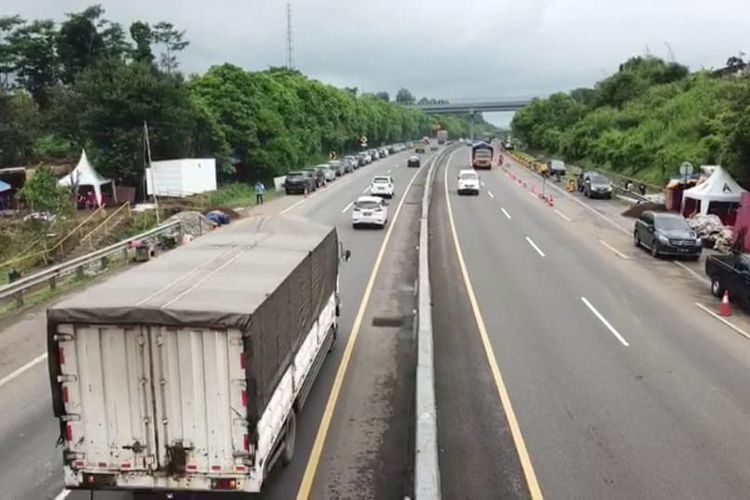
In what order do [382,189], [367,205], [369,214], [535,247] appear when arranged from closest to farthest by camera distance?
1. [535,247]
2. [369,214]
3. [367,205]
4. [382,189]

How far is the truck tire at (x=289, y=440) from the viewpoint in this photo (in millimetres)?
9977

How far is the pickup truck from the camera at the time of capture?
1966 centimetres

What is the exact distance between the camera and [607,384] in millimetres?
13562

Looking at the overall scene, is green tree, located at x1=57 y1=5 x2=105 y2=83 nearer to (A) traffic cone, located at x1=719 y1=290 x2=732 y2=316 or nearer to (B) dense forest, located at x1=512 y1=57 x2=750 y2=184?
(B) dense forest, located at x1=512 y1=57 x2=750 y2=184

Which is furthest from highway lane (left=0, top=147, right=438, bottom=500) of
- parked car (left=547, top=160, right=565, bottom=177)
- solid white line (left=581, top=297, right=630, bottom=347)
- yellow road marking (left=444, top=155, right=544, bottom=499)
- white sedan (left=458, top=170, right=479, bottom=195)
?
parked car (left=547, top=160, right=565, bottom=177)

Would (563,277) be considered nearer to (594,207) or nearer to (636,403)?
(636,403)

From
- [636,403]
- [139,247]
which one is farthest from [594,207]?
[636,403]

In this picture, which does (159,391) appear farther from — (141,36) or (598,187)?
(141,36)

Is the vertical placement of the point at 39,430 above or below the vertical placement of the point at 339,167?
below

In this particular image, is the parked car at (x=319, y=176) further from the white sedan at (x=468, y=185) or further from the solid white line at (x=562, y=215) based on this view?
the solid white line at (x=562, y=215)

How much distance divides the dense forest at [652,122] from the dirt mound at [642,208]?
4605mm

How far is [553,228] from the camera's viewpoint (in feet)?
115

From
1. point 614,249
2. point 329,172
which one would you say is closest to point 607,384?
point 614,249

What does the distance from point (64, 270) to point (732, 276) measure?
66.1ft
